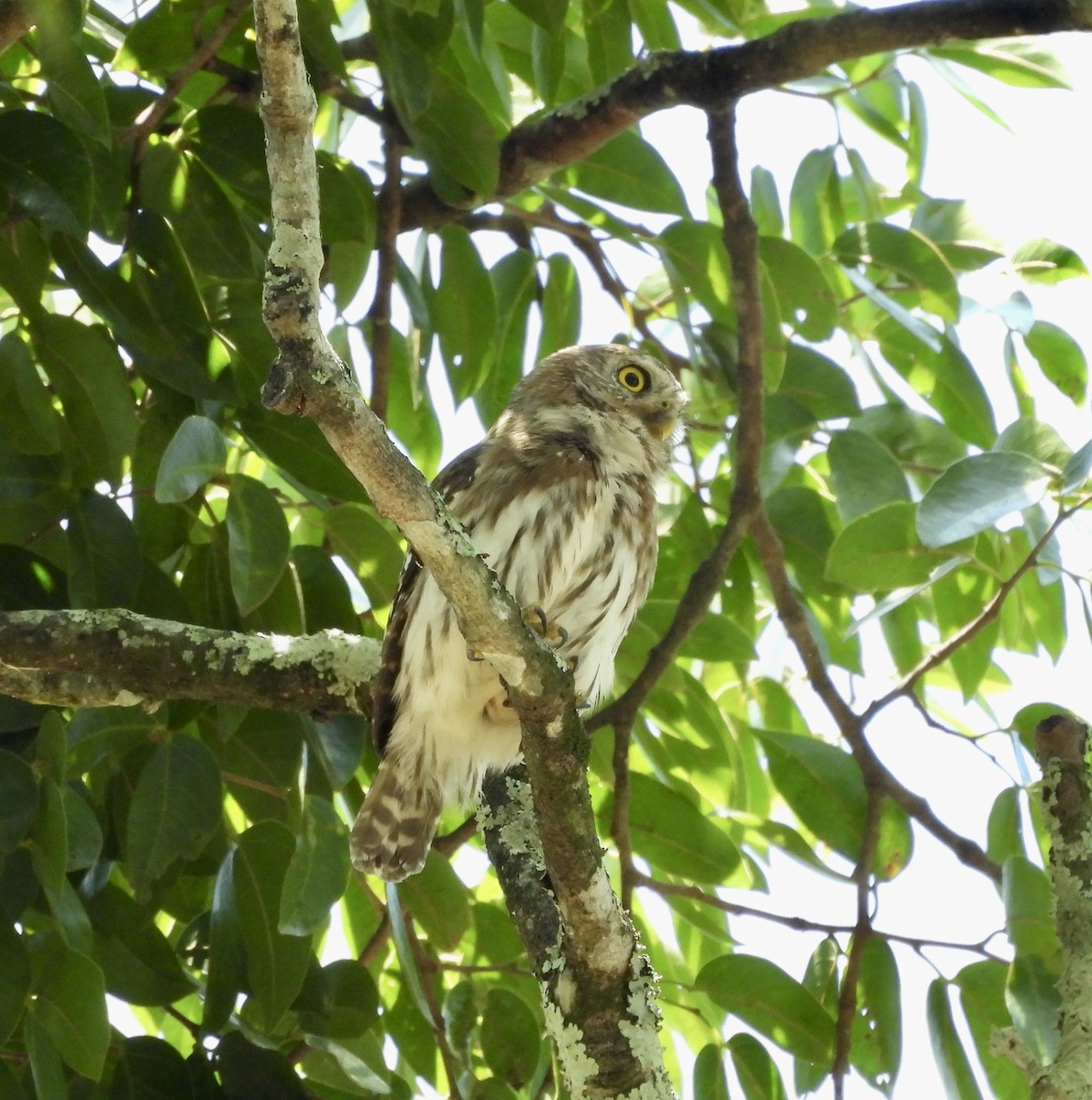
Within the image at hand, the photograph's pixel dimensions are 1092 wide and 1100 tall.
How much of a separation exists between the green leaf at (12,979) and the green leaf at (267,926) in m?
0.39

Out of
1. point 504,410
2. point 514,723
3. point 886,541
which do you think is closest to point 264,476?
point 504,410

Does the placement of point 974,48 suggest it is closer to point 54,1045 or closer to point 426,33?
point 426,33

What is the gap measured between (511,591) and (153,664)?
934mm

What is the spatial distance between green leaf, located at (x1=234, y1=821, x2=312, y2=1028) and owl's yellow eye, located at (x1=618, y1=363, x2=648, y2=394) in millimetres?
1750

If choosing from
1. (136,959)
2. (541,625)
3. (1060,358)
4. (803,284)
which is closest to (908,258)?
(803,284)

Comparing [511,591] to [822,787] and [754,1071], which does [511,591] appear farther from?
[754,1071]

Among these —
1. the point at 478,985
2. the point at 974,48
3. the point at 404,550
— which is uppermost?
the point at 974,48

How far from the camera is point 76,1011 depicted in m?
2.37

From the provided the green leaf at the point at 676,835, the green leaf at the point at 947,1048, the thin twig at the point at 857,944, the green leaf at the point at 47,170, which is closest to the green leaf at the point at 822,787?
the thin twig at the point at 857,944

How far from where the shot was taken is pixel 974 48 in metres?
3.48

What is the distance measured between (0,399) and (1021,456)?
6.00ft

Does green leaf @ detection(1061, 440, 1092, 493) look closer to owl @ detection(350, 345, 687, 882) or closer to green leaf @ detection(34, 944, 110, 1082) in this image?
owl @ detection(350, 345, 687, 882)

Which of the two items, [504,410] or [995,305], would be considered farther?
[504,410]

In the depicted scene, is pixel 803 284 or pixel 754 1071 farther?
pixel 803 284
